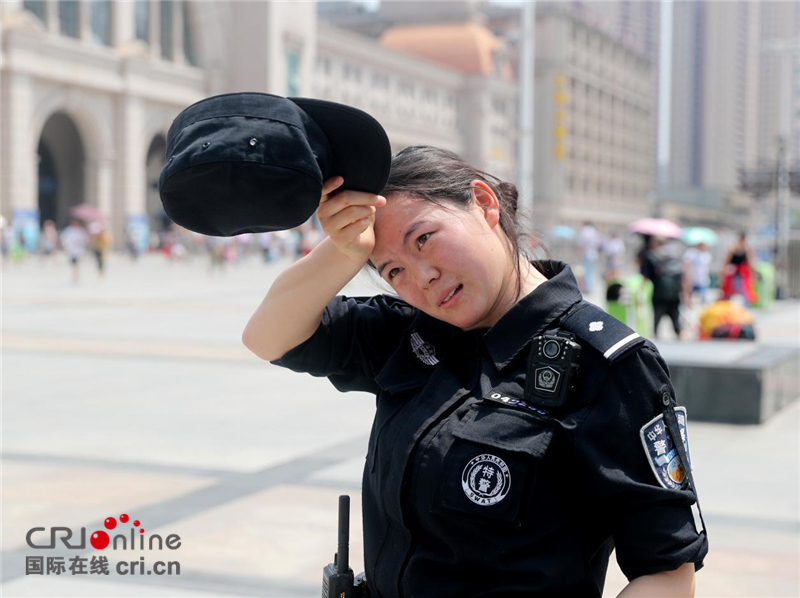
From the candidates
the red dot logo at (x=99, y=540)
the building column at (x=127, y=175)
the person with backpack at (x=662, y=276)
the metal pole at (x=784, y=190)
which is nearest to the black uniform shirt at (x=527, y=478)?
the red dot logo at (x=99, y=540)

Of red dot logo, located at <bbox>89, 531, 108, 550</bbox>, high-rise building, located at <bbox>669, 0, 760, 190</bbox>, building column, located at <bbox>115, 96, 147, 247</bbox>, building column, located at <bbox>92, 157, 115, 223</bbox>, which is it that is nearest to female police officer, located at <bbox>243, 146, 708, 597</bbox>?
red dot logo, located at <bbox>89, 531, 108, 550</bbox>

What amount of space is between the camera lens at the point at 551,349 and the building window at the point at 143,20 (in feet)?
186

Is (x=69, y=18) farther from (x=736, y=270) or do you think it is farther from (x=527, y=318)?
(x=527, y=318)

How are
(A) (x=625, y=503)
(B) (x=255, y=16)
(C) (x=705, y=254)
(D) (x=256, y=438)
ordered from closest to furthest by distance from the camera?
(A) (x=625, y=503) → (D) (x=256, y=438) → (C) (x=705, y=254) → (B) (x=255, y=16)

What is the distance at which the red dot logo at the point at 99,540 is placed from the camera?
4.49 meters

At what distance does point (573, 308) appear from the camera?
5.91 ft

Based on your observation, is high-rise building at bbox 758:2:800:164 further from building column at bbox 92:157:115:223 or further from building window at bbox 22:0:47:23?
building window at bbox 22:0:47:23

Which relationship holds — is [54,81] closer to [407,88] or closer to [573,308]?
[407,88]

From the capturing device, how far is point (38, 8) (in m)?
47.5

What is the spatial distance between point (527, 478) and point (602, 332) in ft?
0.86

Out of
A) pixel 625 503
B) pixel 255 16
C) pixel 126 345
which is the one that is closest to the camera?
pixel 625 503

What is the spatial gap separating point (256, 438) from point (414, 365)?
17.0ft

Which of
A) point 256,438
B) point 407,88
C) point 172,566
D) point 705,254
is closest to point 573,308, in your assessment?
point 172,566

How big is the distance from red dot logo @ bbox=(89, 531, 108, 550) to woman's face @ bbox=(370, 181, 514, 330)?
3.11 m
